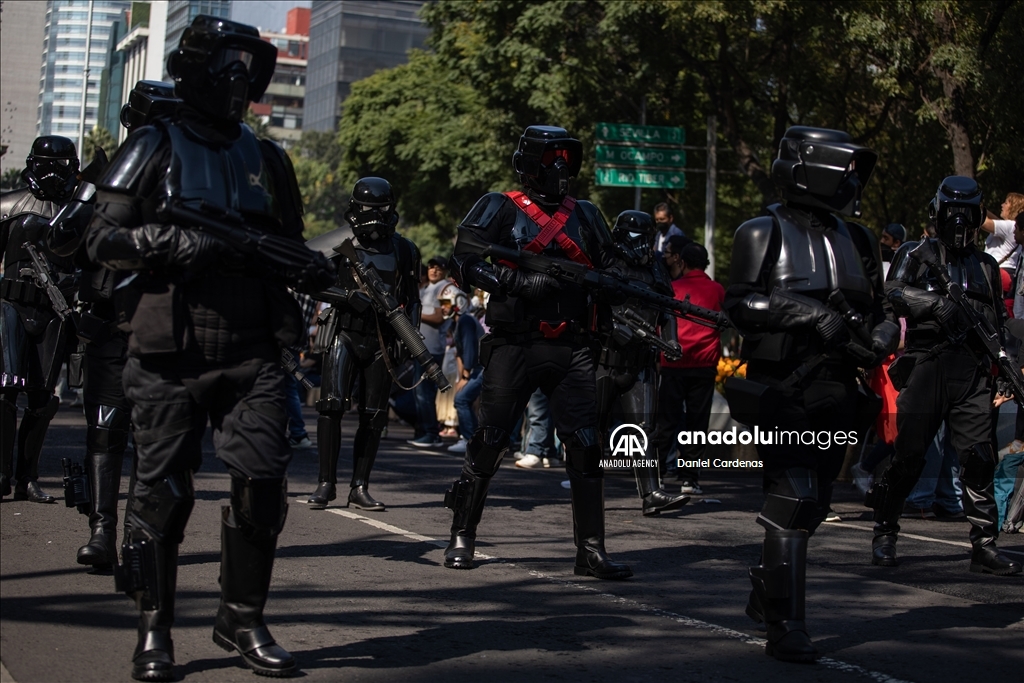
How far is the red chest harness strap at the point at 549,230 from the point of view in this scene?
21.7ft

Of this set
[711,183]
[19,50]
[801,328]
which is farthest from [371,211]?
[19,50]

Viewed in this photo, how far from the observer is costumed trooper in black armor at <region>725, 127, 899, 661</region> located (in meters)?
5.18

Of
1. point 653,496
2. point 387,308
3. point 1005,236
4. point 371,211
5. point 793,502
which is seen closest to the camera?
point 793,502

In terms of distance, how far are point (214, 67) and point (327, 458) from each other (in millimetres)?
4430

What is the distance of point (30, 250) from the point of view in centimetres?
758

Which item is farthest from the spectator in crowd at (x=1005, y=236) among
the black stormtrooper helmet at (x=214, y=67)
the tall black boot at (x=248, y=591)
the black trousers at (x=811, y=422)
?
the tall black boot at (x=248, y=591)

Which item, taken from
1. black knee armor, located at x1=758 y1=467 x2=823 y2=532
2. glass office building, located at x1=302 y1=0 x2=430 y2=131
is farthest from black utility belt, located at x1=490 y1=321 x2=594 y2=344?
glass office building, located at x1=302 y1=0 x2=430 y2=131

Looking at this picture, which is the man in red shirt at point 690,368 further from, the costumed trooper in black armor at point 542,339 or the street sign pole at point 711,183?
the street sign pole at point 711,183

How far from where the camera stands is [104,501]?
252 inches

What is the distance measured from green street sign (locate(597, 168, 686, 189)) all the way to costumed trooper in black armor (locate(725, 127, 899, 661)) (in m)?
22.2

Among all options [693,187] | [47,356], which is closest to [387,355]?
[47,356]

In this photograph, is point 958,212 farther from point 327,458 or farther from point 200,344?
point 200,344

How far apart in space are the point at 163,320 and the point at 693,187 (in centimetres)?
2832

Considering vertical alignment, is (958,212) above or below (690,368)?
above
